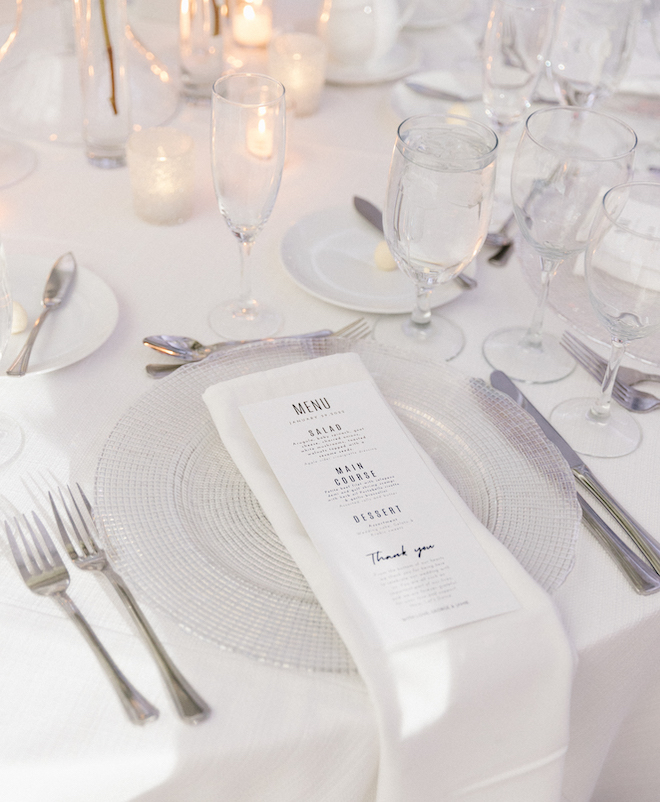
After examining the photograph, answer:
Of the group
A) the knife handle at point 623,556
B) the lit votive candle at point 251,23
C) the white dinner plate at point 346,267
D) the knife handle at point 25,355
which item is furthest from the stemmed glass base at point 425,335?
the lit votive candle at point 251,23

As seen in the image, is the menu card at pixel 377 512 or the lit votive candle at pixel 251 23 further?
the lit votive candle at pixel 251 23

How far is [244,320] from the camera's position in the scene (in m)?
0.93

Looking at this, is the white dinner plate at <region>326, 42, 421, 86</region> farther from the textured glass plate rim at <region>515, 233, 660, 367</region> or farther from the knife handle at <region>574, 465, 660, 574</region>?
the knife handle at <region>574, 465, 660, 574</region>

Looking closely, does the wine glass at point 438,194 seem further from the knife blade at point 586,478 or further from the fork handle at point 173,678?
the fork handle at point 173,678

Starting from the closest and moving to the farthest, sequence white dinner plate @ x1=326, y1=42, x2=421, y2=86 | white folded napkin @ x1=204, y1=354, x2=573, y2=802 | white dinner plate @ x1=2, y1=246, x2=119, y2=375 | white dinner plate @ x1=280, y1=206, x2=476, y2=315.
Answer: white folded napkin @ x1=204, y1=354, x2=573, y2=802 < white dinner plate @ x1=2, y1=246, x2=119, y2=375 < white dinner plate @ x1=280, y1=206, x2=476, y2=315 < white dinner plate @ x1=326, y1=42, x2=421, y2=86

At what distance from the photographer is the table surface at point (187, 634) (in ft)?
1.77

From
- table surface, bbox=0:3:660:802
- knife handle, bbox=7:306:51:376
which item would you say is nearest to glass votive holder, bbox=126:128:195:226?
table surface, bbox=0:3:660:802

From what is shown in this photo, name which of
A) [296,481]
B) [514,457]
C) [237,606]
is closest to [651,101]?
[514,457]

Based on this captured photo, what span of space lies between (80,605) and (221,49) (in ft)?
3.30

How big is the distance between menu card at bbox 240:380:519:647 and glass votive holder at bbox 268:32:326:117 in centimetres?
71

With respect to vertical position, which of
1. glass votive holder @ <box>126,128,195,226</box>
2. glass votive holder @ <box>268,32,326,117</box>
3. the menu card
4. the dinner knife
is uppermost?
glass votive holder @ <box>268,32,326,117</box>

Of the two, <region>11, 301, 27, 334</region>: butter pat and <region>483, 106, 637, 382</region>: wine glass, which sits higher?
<region>483, 106, 637, 382</region>: wine glass

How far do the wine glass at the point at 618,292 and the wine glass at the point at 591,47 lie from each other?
49 cm

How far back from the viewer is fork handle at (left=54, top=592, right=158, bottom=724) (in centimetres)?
55
